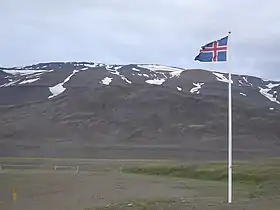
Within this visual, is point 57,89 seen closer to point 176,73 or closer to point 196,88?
point 196,88

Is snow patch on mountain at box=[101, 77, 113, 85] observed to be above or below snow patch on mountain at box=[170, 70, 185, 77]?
below

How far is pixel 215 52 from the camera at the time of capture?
75.8 ft

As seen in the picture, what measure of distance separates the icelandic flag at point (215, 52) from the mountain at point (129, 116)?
57.9 meters

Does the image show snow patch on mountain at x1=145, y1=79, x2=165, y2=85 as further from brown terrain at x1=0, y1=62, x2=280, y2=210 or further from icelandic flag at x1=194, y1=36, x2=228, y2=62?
icelandic flag at x1=194, y1=36, x2=228, y2=62

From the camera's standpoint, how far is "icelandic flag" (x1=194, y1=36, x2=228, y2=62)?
2302 centimetres

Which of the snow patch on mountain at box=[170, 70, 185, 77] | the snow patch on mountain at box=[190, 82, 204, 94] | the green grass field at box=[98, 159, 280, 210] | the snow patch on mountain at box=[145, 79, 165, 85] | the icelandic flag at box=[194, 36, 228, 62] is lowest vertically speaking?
the green grass field at box=[98, 159, 280, 210]

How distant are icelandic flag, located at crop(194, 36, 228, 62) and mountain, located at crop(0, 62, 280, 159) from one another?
5785cm

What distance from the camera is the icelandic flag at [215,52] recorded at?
2302cm

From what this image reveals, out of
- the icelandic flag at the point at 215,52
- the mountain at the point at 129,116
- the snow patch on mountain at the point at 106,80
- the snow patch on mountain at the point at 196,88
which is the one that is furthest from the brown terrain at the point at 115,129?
the icelandic flag at the point at 215,52

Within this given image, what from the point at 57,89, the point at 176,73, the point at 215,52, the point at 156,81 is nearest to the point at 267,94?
the point at 176,73

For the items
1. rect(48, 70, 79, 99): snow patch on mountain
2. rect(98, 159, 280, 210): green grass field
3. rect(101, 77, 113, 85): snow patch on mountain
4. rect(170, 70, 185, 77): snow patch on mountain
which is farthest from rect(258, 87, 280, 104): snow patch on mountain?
rect(98, 159, 280, 210): green grass field

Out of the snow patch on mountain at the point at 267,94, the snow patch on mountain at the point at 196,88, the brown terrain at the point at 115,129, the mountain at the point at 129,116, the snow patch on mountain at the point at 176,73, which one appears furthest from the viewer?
the snow patch on mountain at the point at 176,73

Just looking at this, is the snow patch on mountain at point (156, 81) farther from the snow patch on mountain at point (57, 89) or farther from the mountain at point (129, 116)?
the snow patch on mountain at point (57, 89)

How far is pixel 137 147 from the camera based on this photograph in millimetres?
101375
